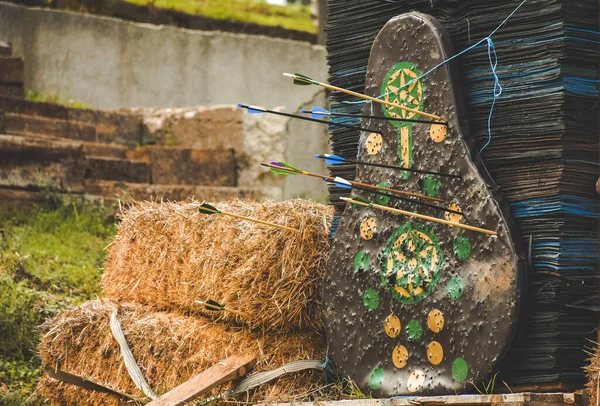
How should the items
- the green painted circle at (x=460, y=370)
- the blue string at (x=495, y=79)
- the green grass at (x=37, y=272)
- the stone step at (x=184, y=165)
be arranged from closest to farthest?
the green painted circle at (x=460, y=370)
the blue string at (x=495, y=79)
the green grass at (x=37, y=272)
the stone step at (x=184, y=165)

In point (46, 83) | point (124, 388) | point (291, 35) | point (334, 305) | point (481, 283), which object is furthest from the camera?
point (291, 35)

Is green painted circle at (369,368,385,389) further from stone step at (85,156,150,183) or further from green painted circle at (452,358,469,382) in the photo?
stone step at (85,156,150,183)

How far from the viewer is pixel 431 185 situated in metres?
4.21

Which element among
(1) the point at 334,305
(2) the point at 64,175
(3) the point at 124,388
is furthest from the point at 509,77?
(2) the point at 64,175

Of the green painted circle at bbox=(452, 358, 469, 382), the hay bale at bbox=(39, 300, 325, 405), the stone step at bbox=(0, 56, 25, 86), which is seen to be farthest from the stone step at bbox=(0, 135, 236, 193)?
the green painted circle at bbox=(452, 358, 469, 382)

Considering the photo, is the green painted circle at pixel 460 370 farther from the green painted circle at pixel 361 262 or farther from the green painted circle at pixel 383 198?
the green painted circle at pixel 383 198

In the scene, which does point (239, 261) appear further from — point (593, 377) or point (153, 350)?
point (593, 377)

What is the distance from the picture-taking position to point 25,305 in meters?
7.17

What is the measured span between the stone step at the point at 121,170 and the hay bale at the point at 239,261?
360 cm

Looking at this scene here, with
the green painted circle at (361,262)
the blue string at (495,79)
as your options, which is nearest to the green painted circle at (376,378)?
the green painted circle at (361,262)

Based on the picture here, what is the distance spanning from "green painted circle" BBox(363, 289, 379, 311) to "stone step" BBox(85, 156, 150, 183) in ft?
17.5

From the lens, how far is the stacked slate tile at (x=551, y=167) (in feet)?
12.5

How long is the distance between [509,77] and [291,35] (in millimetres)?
7909

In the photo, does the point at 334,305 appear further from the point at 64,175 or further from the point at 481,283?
the point at 64,175
